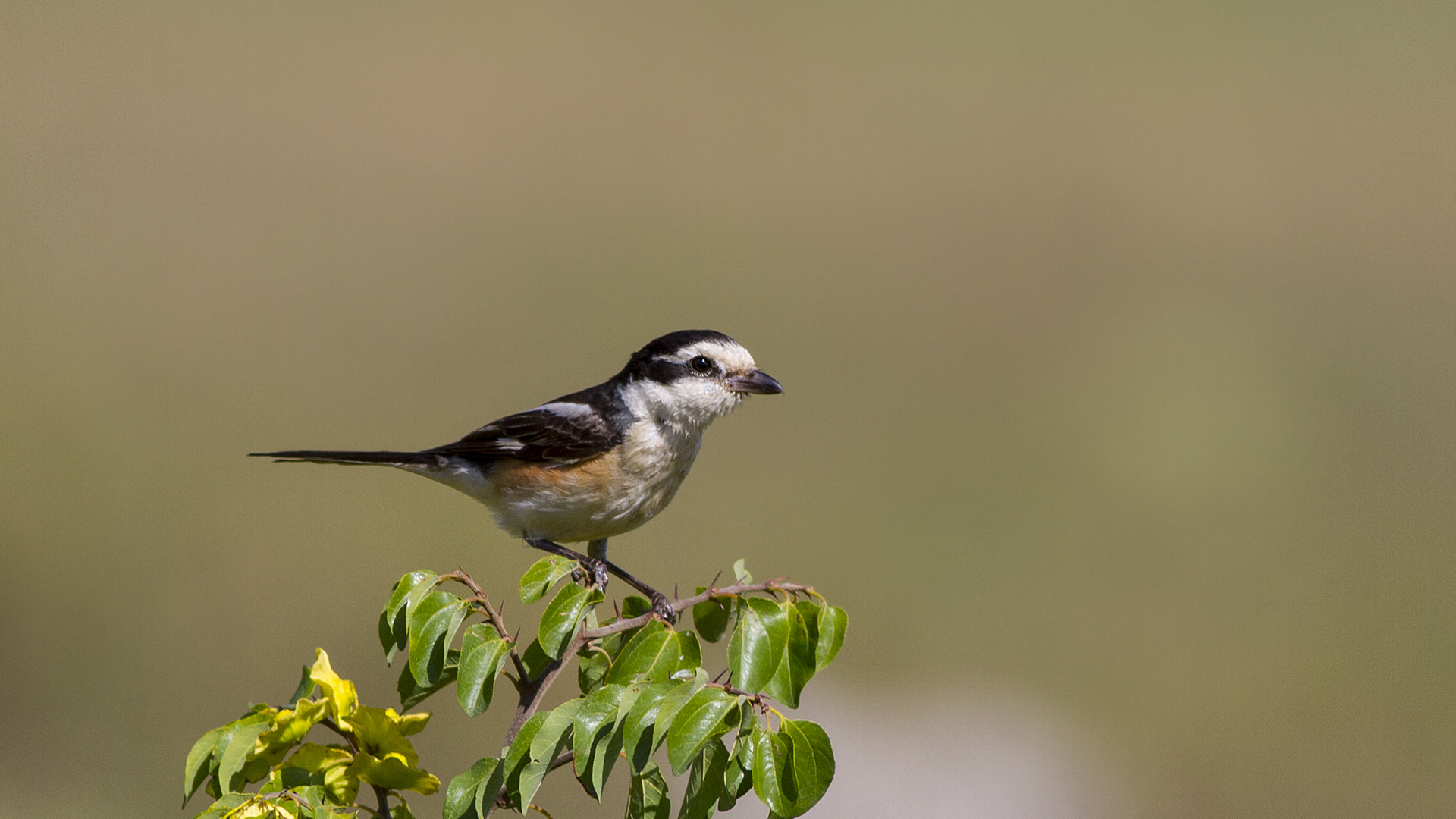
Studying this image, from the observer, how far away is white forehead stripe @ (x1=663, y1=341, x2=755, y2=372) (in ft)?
13.2

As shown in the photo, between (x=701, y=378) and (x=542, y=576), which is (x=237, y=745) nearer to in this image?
(x=542, y=576)

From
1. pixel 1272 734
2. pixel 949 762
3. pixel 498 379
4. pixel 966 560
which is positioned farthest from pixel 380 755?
pixel 498 379

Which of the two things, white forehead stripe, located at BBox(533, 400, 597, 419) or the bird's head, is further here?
white forehead stripe, located at BBox(533, 400, 597, 419)

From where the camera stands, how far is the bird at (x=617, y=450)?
3.99 m

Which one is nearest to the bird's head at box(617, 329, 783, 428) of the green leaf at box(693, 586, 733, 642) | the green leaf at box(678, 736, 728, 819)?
the green leaf at box(693, 586, 733, 642)

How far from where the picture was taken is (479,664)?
96.4 inches

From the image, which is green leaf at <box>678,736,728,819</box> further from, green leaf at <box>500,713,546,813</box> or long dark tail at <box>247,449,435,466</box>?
long dark tail at <box>247,449,435,466</box>

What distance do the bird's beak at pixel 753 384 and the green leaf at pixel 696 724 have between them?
5.94ft

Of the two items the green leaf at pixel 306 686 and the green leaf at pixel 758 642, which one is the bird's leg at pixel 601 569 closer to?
the green leaf at pixel 758 642

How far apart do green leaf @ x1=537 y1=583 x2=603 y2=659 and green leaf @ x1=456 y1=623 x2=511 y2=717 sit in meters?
0.08

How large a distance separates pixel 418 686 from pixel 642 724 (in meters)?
0.67

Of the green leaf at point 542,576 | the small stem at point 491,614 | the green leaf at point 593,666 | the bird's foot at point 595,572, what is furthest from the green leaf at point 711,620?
the bird's foot at point 595,572

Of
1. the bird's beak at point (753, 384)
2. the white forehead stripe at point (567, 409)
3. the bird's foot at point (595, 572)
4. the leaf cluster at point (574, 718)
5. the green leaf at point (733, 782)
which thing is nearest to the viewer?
the leaf cluster at point (574, 718)

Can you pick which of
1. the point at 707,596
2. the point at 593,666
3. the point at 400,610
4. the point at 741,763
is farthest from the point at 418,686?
the point at 741,763
